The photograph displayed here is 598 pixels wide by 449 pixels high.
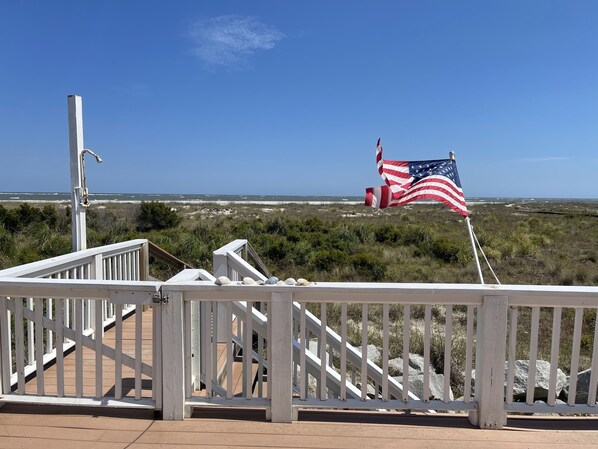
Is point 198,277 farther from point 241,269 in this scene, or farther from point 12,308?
point 12,308

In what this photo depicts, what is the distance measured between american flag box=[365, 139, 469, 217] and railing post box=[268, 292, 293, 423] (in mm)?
1075

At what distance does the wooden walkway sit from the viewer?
2637mm

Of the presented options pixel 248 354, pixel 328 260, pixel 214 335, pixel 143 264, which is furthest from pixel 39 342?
pixel 328 260

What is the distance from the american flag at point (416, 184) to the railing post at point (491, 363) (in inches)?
36.9

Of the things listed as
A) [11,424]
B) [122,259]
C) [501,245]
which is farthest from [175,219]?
[11,424]

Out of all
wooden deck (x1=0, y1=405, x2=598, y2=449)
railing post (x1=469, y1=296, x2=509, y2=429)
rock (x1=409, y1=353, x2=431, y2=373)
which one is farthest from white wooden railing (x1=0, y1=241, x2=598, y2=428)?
rock (x1=409, y1=353, x2=431, y2=373)

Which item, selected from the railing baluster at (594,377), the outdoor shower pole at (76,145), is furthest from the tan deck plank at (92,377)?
the railing baluster at (594,377)

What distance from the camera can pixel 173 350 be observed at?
9.20ft

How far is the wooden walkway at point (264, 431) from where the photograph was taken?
2637 mm

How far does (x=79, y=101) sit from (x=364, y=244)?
14.4m

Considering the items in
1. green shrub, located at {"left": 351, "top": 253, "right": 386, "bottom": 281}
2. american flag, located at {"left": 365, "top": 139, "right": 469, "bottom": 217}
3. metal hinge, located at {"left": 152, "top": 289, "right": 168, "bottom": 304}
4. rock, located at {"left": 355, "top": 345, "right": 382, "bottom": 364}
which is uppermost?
american flag, located at {"left": 365, "top": 139, "right": 469, "bottom": 217}

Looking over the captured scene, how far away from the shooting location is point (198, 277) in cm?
326

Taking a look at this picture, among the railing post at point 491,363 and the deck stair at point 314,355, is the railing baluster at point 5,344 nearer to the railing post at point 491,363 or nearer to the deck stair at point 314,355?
the deck stair at point 314,355

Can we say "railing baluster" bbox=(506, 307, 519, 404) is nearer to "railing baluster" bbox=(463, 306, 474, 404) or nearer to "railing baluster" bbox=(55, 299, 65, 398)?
"railing baluster" bbox=(463, 306, 474, 404)
